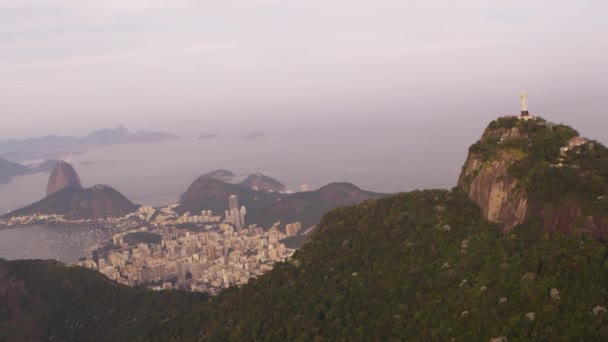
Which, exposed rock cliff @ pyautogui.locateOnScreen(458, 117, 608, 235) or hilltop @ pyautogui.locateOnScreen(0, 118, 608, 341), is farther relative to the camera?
exposed rock cliff @ pyautogui.locateOnScreen(458, 117, 608, 235)

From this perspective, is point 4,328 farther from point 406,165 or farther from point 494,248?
point 406,165

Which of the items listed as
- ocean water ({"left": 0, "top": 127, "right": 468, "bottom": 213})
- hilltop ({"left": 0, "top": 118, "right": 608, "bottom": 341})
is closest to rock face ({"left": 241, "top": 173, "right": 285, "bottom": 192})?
ocean water ({"left": 0, "top": 127, "right": 468, "bottom": 213})

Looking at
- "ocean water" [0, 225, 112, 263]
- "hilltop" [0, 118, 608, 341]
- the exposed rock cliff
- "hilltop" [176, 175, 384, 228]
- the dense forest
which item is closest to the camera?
the dense forest

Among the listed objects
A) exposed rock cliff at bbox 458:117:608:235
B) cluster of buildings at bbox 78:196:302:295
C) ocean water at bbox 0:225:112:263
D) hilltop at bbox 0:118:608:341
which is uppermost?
exposed rock cliff at bbox 458:117:608:235

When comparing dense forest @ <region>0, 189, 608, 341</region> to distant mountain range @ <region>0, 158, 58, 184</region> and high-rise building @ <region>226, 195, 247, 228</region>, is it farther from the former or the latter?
distant mountain range @ <region>0, 158, 58, 184</region>

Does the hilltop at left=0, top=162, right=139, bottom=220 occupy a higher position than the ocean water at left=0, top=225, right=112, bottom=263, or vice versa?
the hilltop at left=0, top=162, right=139, bottom=220

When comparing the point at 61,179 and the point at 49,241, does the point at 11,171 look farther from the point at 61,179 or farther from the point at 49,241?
the point at 49,241

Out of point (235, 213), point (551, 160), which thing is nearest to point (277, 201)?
point (235, 213)

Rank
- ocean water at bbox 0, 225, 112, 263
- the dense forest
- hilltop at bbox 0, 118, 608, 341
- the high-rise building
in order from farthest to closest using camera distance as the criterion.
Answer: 1. the high-rise building
2. ocean water at bbox 0, 225, 112, 263
3. hilltop at bbox 0, 118, 608, 341
4. the dense forest
